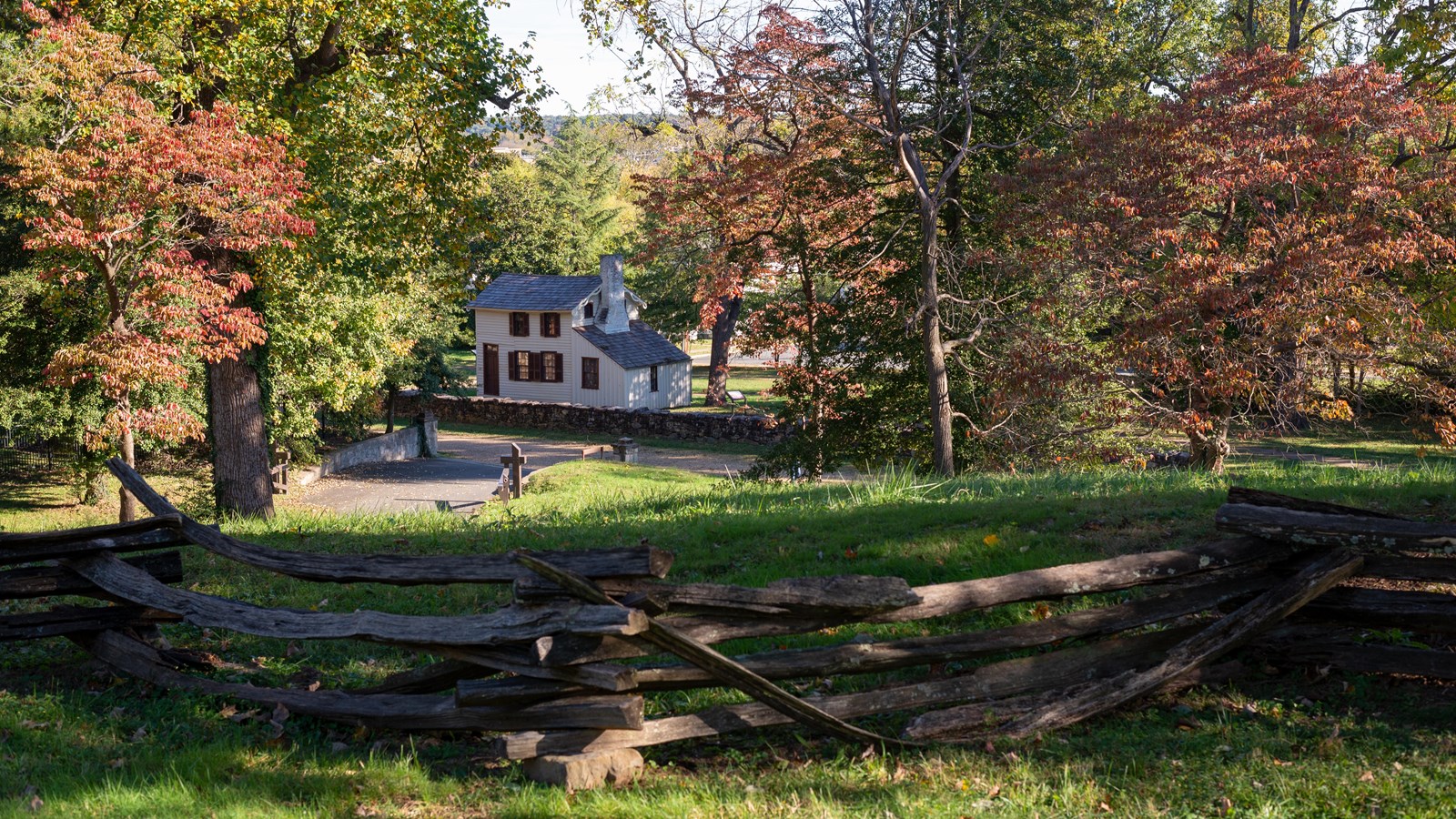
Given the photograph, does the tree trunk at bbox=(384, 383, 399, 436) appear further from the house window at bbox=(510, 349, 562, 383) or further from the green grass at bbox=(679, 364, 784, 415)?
the green grass at bbox=(679, 364, 784, 415)

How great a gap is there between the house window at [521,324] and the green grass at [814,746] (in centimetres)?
4050

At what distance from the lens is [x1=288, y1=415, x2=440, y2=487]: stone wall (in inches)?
1234

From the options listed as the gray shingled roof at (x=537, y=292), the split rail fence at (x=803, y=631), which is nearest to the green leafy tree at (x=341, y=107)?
the split rail fence at (x=803, y=631)

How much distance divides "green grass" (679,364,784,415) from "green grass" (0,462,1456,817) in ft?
111

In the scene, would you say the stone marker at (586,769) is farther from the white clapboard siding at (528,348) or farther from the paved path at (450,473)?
the white clapboard siding at (528,348)

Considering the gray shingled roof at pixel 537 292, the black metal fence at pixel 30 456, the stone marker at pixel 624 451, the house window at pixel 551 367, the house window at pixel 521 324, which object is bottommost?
the stone marker at pixel 624 451

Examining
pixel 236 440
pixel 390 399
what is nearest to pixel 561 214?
pixel 390 399

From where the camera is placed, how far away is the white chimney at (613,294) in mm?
47031

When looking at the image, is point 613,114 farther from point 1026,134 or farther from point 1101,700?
point 1101,700

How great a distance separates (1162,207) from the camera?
15.4m

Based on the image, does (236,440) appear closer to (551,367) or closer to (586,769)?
(586,769)

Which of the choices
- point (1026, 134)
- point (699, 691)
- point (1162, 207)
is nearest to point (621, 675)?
point (699, 691)

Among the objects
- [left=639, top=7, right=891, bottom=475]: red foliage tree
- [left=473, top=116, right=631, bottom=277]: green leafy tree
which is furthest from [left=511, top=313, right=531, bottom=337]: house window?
[left=639, top=7, right=891, bottom=475]: red foliage tree

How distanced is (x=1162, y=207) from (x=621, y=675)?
13417 millimetres
